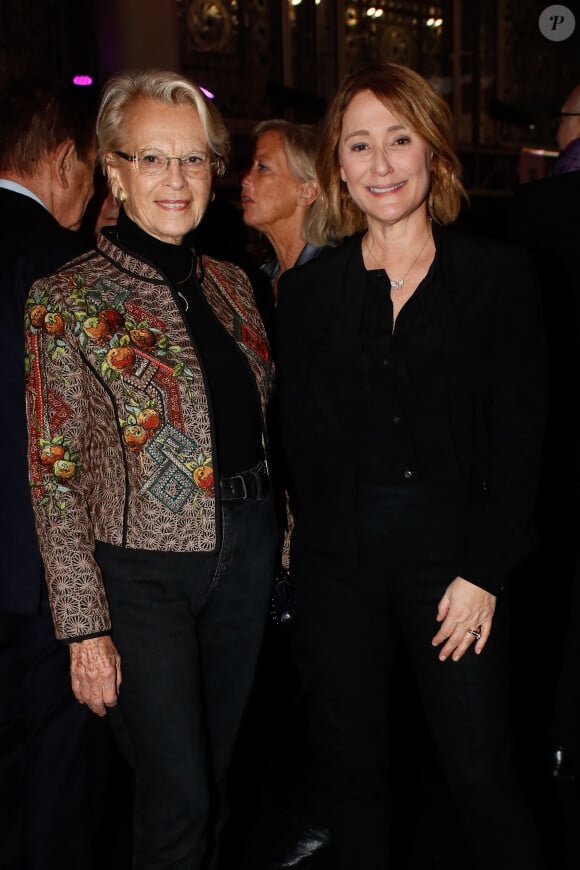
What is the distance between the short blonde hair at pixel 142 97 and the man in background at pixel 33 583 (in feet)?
1.13

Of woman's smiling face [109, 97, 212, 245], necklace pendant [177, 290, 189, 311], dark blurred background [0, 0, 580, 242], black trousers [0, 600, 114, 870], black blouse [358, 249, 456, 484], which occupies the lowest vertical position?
black trousers [0, 600, 114, 870]

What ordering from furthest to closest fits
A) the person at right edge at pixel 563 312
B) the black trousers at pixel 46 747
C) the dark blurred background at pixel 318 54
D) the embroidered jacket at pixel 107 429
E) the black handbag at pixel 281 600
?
1. the dark blurred background at pixel 318 54
2. the person at right edge at pixel 563 312
3. the black trousers at pixel 46 747
4. the black handbag at pixel 281 600
5. the embroidered jacket at pixel 107 429

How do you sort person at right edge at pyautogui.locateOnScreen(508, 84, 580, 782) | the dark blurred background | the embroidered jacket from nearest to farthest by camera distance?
the embroidered jacket < person at right edge at pyautogui.locateOnScreen(508, 84, 580, 782) < the dark blurred background

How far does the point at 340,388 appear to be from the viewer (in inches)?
71.0

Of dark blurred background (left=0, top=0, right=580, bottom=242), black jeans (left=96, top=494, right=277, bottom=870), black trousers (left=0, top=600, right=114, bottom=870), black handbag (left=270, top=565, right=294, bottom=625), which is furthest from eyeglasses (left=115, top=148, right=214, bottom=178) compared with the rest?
dark blurred background (left=0, top=0, right=580, bottom=242)

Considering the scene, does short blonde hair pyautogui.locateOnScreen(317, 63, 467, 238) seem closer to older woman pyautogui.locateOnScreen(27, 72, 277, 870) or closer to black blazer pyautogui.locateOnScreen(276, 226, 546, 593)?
black blazer pyautogui.locateOnScreen(276, 226, 546, 593)

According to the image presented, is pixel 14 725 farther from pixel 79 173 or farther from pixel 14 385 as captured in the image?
pixel 79 173

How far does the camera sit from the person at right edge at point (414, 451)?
5.65 feet

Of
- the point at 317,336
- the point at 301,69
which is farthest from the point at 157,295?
the point at 301,69

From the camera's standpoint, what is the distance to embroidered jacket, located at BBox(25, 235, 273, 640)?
167 cm

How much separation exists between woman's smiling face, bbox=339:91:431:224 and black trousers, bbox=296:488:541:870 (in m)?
0.57

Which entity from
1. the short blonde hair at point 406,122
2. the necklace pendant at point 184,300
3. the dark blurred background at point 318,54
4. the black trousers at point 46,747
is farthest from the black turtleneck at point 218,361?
the dark blurred background at point 318,54

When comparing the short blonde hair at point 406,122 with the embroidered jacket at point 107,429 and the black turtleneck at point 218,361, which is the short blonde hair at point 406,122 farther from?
the embroidered jacket at point 107,429

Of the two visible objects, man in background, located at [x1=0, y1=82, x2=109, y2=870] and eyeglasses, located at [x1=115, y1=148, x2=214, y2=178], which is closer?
eyeglasses, located at [x1=115, y1=148, x2=214, y2=178]
